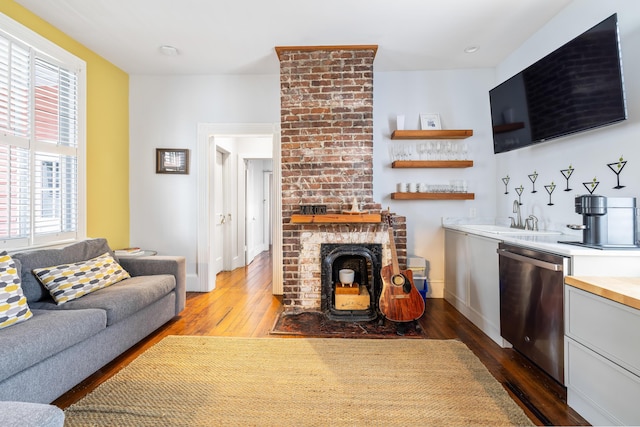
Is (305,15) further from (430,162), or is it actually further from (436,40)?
(430,162)

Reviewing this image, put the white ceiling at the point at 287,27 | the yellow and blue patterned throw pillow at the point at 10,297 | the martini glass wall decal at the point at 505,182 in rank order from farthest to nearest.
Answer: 1. the martini glass wall decal at the point at 505,182
2. the white ceiling at the point at 287,27
3. the yellow and blue patterned throw pillow at the point at 10,297

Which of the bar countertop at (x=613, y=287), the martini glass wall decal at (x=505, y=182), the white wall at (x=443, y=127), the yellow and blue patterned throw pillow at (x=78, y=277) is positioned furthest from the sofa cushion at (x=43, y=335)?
the martini glass wall decal at (x=505, y=182)

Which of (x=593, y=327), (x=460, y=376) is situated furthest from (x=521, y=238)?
(x=460, y=376)

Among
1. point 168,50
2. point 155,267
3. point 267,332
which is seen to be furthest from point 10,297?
point 168,50

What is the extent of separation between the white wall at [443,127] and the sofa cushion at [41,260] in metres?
2.97

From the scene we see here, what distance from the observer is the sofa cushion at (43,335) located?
4.84ft

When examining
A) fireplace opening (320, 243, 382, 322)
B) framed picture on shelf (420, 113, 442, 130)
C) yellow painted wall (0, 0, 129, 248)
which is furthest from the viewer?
framed picture on shelf (420, 113, 442, 130)

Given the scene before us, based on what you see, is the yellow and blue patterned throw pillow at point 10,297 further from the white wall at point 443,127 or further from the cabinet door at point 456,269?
the cabinet door at point 456,269

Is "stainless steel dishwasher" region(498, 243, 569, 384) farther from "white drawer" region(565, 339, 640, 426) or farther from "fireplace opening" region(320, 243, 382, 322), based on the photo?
"fireplace opening" region(320, 243, 382, 322)

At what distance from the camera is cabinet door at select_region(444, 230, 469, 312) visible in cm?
308

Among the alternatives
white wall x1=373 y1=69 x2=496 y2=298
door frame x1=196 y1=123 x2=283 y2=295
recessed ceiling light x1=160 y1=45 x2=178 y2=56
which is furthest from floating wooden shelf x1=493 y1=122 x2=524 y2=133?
recessed ceiling light x1=160 y1=45 x2=178 y2=56

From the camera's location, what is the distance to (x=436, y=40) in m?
3.02

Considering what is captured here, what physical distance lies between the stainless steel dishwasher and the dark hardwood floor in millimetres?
115

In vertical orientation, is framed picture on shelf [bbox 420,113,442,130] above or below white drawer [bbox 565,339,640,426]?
above
